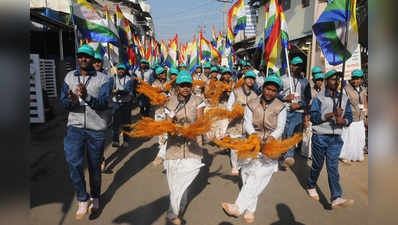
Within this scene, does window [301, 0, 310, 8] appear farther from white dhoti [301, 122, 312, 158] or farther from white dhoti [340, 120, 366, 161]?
white dhoti [301, 122, 312, 158]

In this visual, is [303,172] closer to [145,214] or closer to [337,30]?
[337,30]

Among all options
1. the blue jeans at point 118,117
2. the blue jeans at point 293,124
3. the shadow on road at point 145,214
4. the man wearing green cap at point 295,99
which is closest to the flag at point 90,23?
the blue jeans at point 118,117

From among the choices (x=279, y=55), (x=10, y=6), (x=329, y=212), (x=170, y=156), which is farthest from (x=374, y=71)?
(x=279, y=55)

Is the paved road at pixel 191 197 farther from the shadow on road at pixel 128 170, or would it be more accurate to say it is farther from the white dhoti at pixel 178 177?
the white dhoti at pixel 178 177

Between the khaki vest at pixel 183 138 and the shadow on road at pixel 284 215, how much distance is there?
4.63ft

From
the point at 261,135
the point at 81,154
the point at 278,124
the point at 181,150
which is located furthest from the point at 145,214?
the point at 278,124

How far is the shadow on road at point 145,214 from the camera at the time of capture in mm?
3492

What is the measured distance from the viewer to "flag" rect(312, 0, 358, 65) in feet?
13.2

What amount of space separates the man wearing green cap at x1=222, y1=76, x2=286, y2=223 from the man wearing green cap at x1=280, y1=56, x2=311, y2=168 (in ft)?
7.38

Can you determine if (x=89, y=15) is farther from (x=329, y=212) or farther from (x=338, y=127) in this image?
(x=329, y=212)

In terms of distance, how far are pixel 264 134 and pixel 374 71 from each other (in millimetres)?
2824

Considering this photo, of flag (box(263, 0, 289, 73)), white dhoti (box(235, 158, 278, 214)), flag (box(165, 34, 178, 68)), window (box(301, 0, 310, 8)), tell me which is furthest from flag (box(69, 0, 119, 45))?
window (box(301, 0, 310, 8))

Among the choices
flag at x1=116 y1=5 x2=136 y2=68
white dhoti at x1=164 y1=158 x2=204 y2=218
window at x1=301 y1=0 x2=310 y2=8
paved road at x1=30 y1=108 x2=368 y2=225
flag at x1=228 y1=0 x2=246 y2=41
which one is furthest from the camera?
window at x1=301 y1=0 x2=310 y2=8

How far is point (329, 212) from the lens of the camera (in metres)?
3.83
